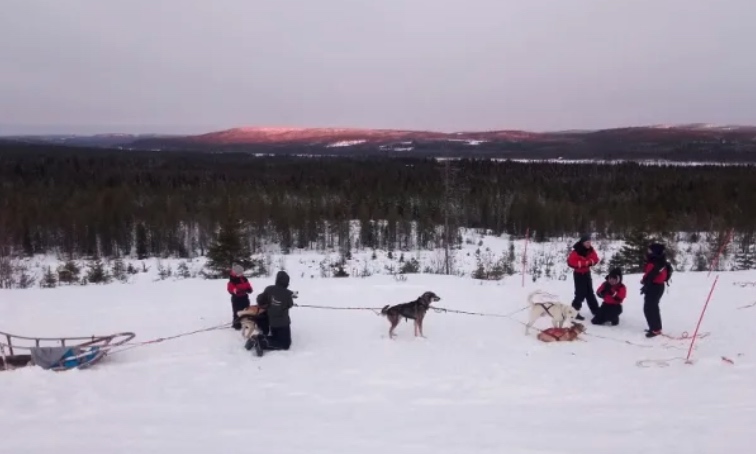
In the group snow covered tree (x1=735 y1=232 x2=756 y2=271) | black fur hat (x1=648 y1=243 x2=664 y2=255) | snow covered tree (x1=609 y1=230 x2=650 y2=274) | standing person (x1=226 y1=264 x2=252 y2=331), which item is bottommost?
snow covered tree (x1=735 y1=232 x2=756 y2=271)

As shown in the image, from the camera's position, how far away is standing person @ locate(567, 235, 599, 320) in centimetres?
988

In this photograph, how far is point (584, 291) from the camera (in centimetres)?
1009

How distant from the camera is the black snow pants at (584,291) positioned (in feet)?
32.7

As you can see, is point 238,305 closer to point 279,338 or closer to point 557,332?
point 279,338

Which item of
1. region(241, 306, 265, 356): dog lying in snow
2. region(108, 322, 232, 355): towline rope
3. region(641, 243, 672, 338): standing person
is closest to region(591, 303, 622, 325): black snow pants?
region(641, 243, 672, 338): standing person

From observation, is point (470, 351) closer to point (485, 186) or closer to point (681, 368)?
point (681, 368)

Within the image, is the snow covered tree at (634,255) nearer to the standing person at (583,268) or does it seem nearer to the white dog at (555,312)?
the standing person at (583,268)

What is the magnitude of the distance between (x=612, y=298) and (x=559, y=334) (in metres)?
1.54

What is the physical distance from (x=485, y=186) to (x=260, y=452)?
58487mm

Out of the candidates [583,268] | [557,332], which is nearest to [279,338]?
[557,332]

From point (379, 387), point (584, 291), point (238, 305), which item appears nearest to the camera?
point (379, 387)

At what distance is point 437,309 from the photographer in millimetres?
10211

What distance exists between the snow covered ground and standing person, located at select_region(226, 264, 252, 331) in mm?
364

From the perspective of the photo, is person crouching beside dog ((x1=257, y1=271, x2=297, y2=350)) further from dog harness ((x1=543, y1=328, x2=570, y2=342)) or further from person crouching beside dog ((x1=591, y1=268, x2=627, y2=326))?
person crouching beside dog ((x1=591, y1=268, x2=627, y2=326))
